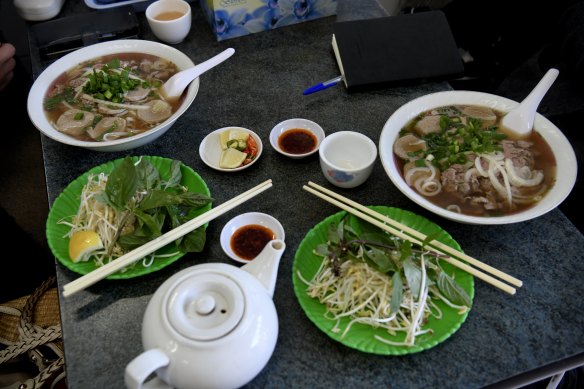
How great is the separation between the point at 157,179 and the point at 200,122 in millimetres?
435

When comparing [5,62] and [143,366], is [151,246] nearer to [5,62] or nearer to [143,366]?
[143,366]

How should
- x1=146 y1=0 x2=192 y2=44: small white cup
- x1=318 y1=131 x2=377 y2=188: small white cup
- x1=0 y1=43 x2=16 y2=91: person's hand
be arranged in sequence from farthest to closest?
x1=0 y1=43 x2=16 y2=91: person's hand < x1=146 y1=0 x2=192 y2=44: small white cup < x1=318 y1=131 x2=377 y2=188: small white cup

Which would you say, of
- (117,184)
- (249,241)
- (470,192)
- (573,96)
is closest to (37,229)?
(117,184)

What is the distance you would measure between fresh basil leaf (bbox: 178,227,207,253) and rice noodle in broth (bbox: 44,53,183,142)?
50 centimetres

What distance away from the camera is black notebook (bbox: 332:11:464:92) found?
5.85ft

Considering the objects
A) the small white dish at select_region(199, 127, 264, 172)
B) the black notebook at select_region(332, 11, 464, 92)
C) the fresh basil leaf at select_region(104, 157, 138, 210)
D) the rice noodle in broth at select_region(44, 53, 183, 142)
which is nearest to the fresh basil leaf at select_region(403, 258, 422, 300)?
the small white dish at select_region(199, 127, 264, 172)

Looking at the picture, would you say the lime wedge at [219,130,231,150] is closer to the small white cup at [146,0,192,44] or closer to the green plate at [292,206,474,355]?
the green plate at [292,206,474,355]

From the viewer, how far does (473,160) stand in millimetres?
1414

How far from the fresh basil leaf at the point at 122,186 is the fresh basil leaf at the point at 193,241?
0.65ft

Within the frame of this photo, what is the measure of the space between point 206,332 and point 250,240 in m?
0.45

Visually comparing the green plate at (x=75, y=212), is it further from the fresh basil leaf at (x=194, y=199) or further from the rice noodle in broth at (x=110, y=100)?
the rice noodle in broth at (x=110, y=100)

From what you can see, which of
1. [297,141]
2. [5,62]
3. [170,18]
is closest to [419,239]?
[297,141]

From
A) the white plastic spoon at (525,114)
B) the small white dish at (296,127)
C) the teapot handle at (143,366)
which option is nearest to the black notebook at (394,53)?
the small white dish at (296,127)

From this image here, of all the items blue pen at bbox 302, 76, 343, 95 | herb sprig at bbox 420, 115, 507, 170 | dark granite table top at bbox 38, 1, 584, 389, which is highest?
herb sprig at bbox 420, 115, 507, 170
